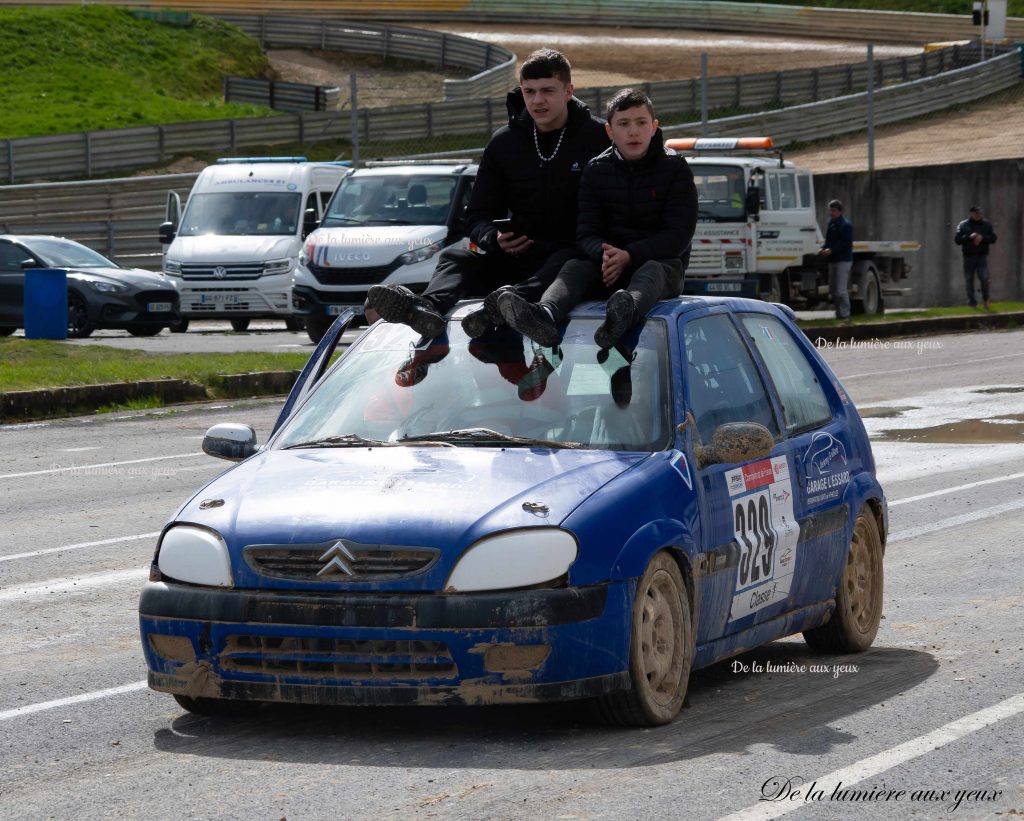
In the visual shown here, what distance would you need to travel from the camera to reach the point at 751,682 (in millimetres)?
6727

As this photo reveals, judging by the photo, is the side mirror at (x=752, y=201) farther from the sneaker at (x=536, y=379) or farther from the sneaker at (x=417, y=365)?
the sneaker at (x=536, y=379)

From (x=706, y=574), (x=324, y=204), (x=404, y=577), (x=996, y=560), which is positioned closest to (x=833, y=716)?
(x=706, y=574)

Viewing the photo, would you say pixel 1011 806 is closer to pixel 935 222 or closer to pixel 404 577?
pixel 404 577

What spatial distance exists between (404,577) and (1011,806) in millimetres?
1771

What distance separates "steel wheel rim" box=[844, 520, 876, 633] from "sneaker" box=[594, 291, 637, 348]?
4.67ft

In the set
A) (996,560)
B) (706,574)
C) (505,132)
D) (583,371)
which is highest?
(505,132)

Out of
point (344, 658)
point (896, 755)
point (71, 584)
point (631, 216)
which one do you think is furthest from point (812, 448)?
point (71, 584)

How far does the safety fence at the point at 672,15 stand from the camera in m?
72.9

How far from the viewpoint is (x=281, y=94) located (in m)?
53.9

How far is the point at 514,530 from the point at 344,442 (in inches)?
43.7

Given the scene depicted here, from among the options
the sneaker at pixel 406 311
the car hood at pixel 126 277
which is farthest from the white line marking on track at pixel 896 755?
the car hood at pixel 126 277

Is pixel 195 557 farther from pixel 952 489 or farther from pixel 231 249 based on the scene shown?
pixel 231 249

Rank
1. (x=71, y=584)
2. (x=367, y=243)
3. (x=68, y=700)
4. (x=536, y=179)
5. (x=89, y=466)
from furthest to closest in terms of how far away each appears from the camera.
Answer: (x=367, y=243) → (x=89, y=466) → (x=71, y=584) → (x=536, y=179) → (x=68, y=700)

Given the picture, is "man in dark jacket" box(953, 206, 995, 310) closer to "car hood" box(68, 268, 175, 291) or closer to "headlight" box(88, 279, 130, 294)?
"car hood" box(68, 268, 175, 291)
